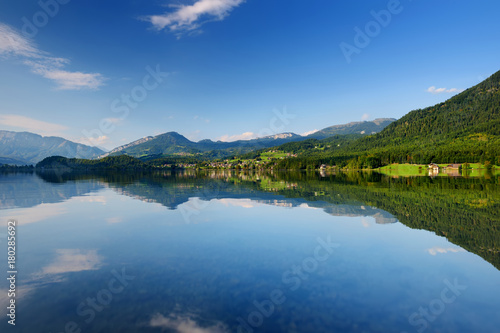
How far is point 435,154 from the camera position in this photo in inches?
5482

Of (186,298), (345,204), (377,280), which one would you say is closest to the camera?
(186,298)

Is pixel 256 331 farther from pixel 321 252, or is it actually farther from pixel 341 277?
pixel 321 252

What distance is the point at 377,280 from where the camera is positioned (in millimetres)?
10320

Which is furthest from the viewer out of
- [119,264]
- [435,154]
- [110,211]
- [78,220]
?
[435,154]

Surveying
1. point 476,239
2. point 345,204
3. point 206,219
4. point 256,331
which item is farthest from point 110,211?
point 476,239

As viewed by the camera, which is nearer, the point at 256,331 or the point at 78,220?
the point at 256,331

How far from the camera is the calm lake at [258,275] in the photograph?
7.68 meters

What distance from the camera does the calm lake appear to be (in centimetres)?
768

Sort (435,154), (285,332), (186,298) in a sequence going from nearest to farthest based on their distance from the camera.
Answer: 1. (285,332)
2. (186,298)
3. (435,154)

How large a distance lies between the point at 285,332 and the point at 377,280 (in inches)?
215

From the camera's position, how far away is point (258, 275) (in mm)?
10789

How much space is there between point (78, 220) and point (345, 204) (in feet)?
90.5

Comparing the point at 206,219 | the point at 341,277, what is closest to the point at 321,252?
the point at 341,277

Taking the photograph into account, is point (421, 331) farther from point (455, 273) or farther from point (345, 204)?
point (345, 204)
